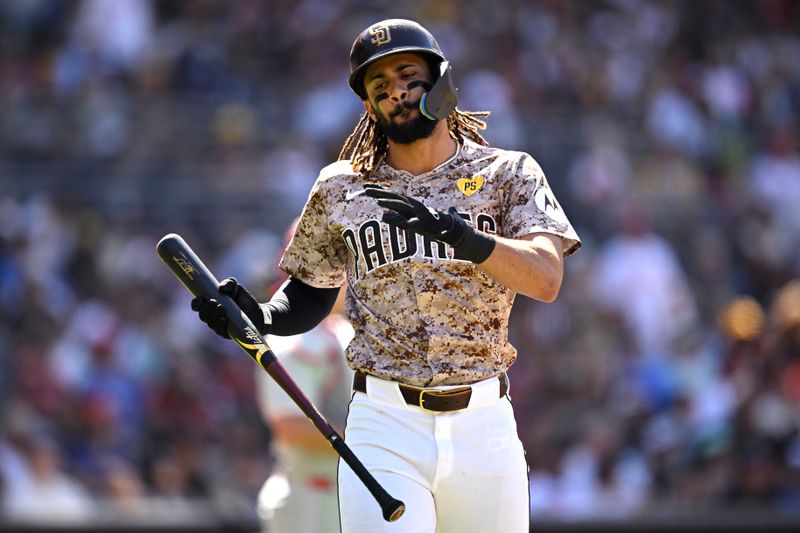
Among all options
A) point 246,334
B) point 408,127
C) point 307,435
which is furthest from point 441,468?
point 307,435

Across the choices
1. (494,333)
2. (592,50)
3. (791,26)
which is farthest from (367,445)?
(791,26)

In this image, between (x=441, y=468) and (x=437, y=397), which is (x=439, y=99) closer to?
(x=437, y=397)

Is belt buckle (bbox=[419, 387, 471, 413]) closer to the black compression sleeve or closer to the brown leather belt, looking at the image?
the brown leather belt

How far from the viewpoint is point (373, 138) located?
4.43 m

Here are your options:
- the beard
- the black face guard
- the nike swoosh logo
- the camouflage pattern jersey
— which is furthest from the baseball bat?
the black face guard

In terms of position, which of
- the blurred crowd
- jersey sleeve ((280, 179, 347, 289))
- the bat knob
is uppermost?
the blurred crowd

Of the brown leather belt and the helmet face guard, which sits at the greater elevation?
the helmet face guard

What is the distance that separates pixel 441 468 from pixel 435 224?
0.72 m

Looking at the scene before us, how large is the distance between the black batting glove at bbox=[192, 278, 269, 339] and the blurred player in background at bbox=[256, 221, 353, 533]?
989 millimetres

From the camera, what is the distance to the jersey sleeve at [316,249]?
14.3 ft

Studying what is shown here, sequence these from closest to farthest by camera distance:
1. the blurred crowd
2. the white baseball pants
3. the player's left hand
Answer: the player's left hand → the white baseball pants → the blurred crowd

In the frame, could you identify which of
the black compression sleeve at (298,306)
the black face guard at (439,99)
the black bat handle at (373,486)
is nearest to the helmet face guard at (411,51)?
the black face guard at (439,99)

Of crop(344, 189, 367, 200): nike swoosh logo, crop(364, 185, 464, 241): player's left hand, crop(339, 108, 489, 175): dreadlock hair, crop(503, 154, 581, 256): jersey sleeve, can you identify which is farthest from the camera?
crop(339, 108, 489, 175): dreadlock hair

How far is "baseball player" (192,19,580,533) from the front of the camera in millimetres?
4008
